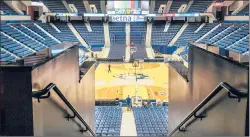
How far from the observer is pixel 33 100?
5.05 ft

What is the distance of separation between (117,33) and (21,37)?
562cm

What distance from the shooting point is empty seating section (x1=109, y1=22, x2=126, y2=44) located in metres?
15.9

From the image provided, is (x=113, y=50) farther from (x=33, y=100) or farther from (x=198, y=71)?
(x=33, y=100)

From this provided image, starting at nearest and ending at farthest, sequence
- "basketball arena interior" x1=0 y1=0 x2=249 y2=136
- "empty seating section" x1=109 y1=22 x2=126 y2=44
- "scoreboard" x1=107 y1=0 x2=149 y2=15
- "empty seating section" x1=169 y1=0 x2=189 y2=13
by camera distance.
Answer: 1. "basketball arena interior" x1=0 y1=0 x2=249 y2=136
2. "empty seating section" x1=169 y1=0 x2=189 y2=13
3. "scoreboard" x1=107 y1=0 x2=149 y2=15
4. "empty seating section" x1=109 y1=22 x2=126 y2=44

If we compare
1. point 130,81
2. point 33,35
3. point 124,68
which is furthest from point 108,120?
point 33,35

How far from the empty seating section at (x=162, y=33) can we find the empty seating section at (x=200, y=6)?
1125 mm

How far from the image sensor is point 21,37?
1191cm

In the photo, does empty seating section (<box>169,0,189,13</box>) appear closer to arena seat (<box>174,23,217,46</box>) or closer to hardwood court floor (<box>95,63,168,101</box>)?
arena seat (<box>174,23,217,46</box>)

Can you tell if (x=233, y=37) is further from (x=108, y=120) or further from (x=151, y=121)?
(x=108, y=120)

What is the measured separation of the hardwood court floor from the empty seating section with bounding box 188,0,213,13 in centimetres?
373

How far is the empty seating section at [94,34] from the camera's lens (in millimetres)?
15617

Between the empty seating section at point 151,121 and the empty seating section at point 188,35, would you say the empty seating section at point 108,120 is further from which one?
the empty seating section at point 188,35

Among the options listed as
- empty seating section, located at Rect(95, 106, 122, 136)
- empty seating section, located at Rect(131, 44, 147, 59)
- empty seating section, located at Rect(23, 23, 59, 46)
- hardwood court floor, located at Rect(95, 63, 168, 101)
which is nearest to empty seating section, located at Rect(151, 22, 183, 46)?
empty seating section, located at Rect(131, 44, 147, 59)

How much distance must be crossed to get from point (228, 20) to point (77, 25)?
7.77 metres
